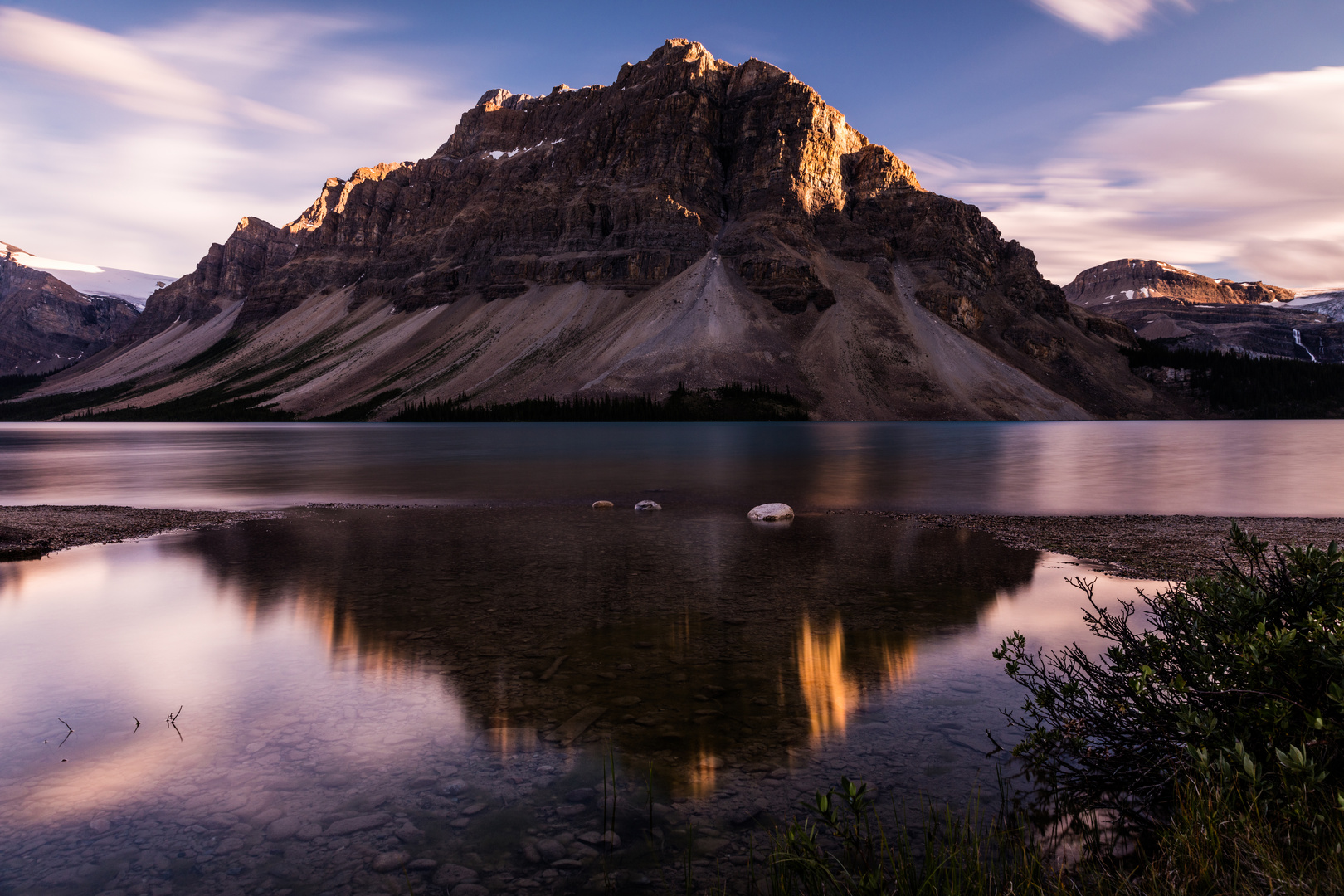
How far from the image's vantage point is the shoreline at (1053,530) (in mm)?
20750

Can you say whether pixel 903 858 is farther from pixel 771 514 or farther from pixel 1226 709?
pixel 771 514

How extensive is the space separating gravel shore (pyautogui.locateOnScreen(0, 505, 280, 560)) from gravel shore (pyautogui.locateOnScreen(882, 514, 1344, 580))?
96.1 ft

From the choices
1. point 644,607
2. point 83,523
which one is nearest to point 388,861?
point 644,607

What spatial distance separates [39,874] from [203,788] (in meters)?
1.62

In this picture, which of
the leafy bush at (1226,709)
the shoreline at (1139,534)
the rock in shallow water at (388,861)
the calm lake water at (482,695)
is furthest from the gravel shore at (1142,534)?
the rock in shallow water at (388,861)

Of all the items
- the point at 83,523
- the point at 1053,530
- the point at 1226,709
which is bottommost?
the point at 83,523

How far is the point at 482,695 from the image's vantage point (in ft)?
35.2

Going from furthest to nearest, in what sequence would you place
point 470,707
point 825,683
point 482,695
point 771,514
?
point 771,514 → point 825,683 → point 482,695 → point 470,707

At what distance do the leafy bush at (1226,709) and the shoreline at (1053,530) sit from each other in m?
11.8

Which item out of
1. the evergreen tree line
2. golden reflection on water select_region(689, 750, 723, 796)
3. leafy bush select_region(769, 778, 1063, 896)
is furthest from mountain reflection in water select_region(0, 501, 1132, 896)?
the evergreen tree line

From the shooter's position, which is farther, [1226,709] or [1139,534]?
[1139,534]

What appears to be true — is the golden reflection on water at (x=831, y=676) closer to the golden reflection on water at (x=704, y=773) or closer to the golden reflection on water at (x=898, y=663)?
the golden reflection on water at (x=898, y=663)

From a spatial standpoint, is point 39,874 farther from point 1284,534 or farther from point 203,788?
point 1284,534

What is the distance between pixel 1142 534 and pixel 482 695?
78.6 ft
